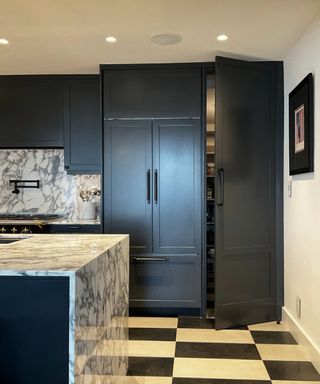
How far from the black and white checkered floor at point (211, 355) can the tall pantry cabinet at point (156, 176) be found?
385 mm

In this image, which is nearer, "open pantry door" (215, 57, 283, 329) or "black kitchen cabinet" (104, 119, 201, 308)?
"open pantry door" (215, 57, 283, 329)

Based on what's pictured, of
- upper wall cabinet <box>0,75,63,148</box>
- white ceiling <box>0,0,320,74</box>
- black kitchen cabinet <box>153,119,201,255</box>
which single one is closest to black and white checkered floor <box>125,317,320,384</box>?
black kitchen cabinet <box>153,119,201,255</box>

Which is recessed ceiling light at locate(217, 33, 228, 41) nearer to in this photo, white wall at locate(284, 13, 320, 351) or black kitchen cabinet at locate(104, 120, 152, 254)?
white wall at locate(284, 13, 320, 351)

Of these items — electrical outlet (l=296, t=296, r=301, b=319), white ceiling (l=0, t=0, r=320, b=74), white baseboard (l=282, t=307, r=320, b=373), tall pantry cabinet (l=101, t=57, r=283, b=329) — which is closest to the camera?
white ceiling (l=0, t=0, r=320, b=74)

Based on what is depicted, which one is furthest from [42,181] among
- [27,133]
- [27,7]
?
[27,7]

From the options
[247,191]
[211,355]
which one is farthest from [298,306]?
[247,191]

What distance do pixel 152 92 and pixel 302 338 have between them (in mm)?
2433

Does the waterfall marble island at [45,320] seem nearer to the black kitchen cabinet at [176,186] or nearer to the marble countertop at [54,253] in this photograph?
the marble countertop at [54,253]

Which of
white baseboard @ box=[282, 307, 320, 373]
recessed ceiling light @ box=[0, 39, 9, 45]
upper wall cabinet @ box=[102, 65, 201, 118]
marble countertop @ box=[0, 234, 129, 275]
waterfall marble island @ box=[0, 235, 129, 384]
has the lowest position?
white baseboard @ box=[282, 307, 320, 373]

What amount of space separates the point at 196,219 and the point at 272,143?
973 mm

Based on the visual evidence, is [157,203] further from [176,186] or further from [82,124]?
[82,124]

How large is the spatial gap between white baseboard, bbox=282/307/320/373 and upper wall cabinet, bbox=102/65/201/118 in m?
1.96

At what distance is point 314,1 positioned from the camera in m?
2.35

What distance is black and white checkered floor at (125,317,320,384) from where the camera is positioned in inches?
96.0
